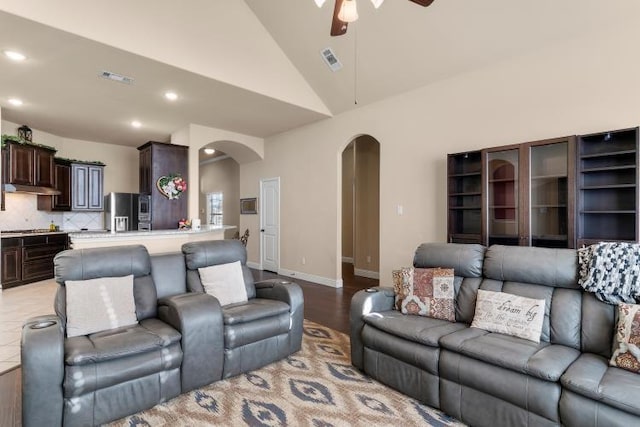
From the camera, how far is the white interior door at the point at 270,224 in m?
7.17

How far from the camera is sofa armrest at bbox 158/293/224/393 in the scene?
242 cm

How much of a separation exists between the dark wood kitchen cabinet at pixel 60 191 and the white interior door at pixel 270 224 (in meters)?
3.90

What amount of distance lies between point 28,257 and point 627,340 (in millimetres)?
7894

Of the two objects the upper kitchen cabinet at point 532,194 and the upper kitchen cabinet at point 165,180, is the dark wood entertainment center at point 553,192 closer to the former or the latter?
the upper kitchen cabinet at point 532,194

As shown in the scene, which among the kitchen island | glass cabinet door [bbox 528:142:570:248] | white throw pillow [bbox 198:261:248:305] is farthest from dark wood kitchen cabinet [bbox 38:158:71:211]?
glass cabinet door [bbox 528:142:570:248]

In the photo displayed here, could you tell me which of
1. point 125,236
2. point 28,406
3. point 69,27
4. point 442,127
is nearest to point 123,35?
point 69,27

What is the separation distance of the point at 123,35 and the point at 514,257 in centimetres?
415

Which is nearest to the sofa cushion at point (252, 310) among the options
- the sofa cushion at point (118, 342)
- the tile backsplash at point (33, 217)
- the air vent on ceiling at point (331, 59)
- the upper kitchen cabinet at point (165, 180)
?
the sofa cushion at point (118, 342)

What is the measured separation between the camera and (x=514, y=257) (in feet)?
8.45

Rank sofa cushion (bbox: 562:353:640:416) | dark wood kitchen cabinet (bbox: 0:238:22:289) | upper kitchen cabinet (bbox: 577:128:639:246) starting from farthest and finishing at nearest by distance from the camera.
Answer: dark wood kitchen cabinet (bbox: 0:238:22:289)
upper kitchen cabinet (bbox: 577:128:639:246)
sofa cushion (bbox: 562:353:640:416)

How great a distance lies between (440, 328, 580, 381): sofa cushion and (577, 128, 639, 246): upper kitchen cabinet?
5.21ft

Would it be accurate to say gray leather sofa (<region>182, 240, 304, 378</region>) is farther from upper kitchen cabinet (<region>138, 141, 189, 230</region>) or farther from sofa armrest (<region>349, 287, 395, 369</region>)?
upper kitchen cabinet (<region>138, 141, 189, 230</region>)

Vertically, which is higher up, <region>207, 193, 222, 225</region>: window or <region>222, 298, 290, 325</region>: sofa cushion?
<region>207, 193, 222, 225</region>: window

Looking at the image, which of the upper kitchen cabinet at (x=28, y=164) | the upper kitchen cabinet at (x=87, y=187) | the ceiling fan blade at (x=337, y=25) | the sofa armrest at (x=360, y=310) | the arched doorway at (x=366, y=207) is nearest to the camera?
the ceiling fan blade at (x=337, y=25)
